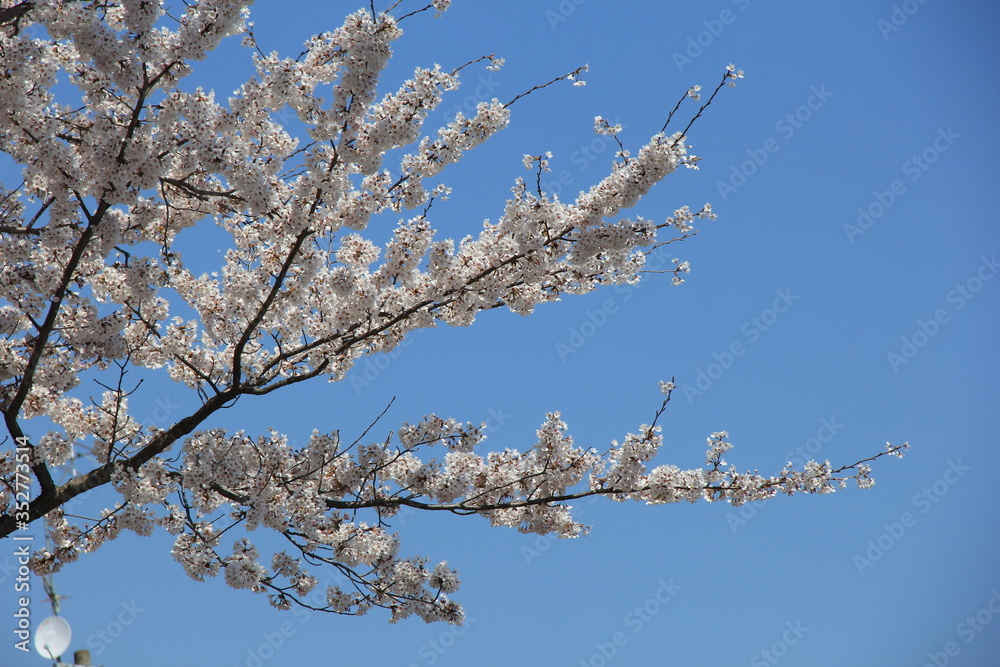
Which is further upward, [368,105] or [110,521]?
[368,105]

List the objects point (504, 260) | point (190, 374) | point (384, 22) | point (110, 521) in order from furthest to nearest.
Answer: point (190, 374), point (110, 521), point (504, 260), point (384, 22)

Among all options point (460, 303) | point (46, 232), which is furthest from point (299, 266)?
point (46, 232)

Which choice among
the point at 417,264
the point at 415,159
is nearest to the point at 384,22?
the point at 415,159

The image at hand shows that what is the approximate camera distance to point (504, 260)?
661cm

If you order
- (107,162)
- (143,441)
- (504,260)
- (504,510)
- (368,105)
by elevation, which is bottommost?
(504,510)

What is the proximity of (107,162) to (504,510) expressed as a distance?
4.72 metres

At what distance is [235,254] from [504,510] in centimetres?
379

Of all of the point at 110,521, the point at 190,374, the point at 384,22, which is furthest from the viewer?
the point at 190,374

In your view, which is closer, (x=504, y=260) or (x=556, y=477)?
(x=504, y=260)

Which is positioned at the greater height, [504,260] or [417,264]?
[417,264]

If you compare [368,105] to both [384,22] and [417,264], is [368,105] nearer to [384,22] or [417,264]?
[384,22]

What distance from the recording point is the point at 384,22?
567 cm

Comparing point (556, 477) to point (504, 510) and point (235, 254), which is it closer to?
point (504, 510)

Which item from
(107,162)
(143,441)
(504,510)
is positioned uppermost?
(107,162)
